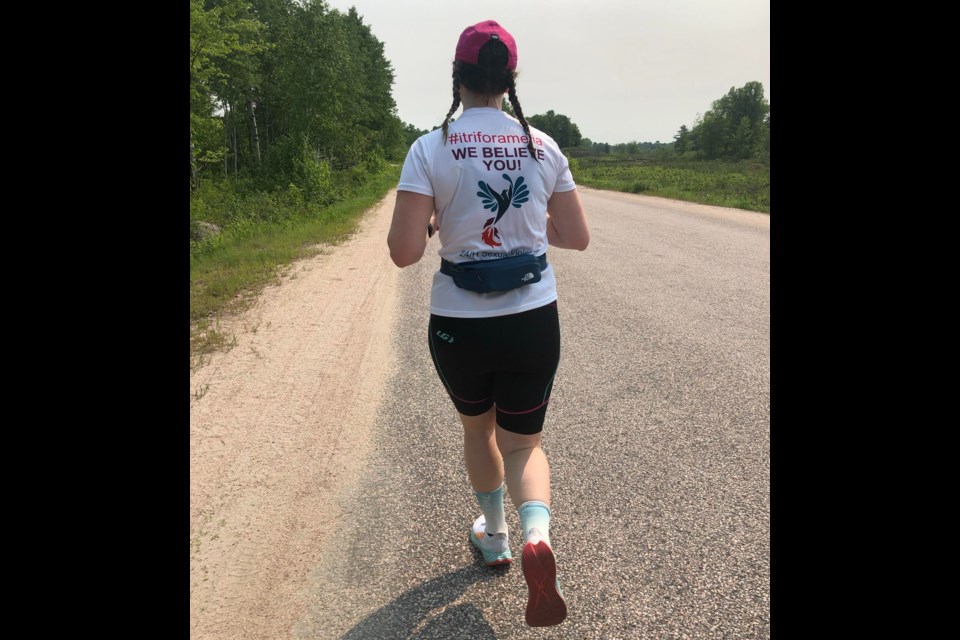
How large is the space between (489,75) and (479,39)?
11cm

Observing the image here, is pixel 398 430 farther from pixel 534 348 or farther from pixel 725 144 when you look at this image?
Result: pixel 725 144

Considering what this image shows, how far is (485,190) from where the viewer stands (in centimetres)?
183

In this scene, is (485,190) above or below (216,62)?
below

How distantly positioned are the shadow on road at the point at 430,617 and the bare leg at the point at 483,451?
442 millimetres

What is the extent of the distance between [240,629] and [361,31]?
5207cm

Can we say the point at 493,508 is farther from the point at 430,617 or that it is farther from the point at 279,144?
the point at 279,144

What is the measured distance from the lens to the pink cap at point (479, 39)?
1839mm

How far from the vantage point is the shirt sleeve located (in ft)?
5.97

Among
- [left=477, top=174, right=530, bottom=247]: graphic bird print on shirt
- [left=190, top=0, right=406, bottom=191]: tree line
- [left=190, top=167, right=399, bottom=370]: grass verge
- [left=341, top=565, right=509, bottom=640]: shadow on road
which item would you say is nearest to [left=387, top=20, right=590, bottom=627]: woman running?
[left=477, top=174, right=530, bottom=247]: graphic bird print on shirt

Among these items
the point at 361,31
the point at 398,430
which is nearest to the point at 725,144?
the point at 361,31

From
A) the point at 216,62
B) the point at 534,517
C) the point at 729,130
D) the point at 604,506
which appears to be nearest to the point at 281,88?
the point at 216,62

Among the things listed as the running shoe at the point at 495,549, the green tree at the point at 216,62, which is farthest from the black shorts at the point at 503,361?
the green tree at the point at 216,62

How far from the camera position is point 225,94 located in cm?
3409

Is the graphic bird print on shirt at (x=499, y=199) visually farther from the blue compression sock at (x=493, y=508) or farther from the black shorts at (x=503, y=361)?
the blue compression sock at (x=493, y=508)
